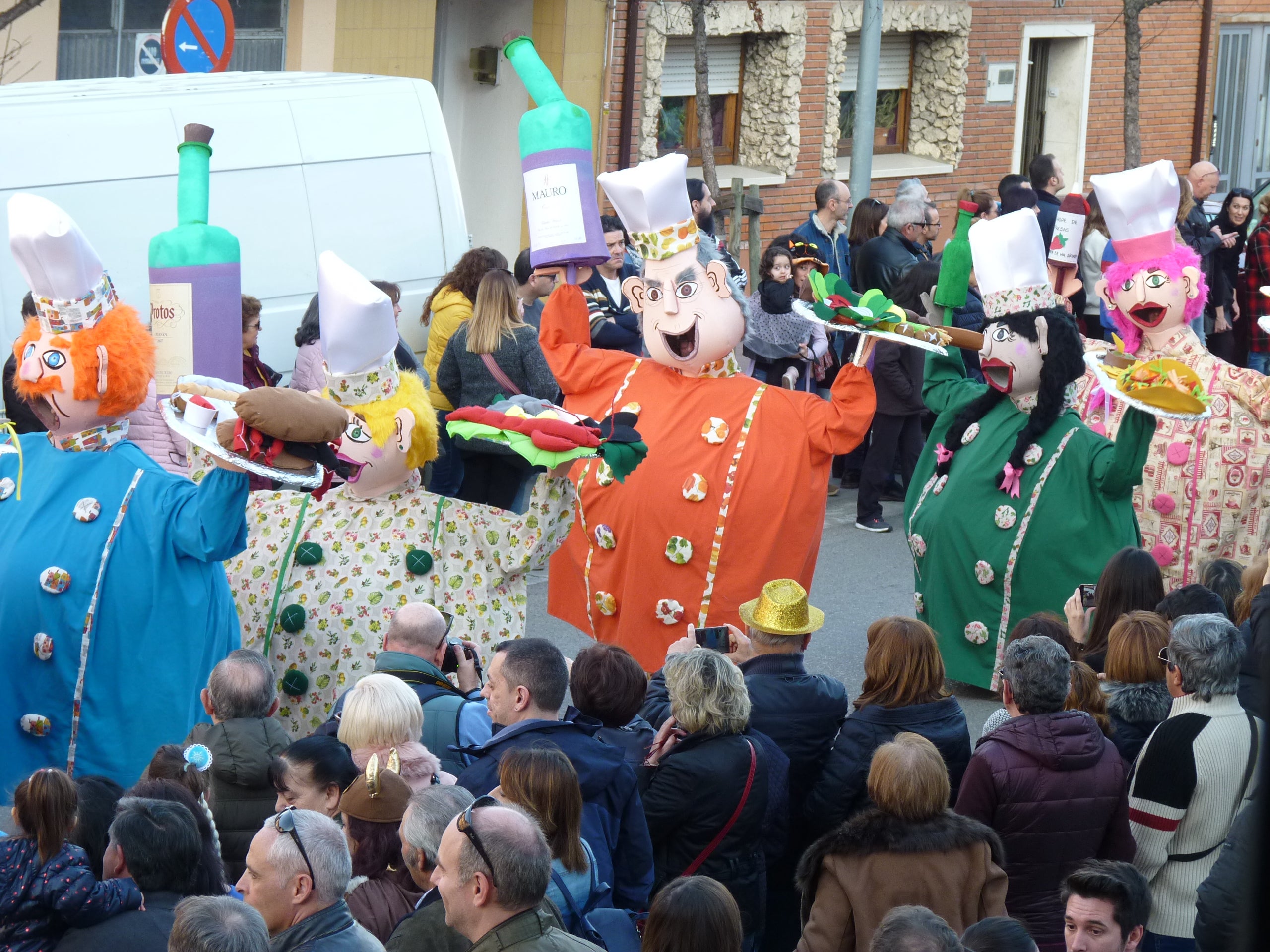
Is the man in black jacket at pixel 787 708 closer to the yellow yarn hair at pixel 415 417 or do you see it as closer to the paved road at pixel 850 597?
the yellow yarn hair at pixel 415 417

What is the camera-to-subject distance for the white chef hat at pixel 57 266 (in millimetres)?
5281

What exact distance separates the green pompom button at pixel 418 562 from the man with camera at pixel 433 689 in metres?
0.74

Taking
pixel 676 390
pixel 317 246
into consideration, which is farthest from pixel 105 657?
pixel 317 246

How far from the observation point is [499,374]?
8.17m

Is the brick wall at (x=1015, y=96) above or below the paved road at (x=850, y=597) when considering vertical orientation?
above

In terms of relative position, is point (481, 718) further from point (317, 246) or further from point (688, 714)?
point (317, 246)

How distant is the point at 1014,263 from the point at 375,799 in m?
4.41

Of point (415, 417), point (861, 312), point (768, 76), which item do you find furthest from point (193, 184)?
point (768, 76)

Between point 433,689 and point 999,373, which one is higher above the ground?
point 999,373

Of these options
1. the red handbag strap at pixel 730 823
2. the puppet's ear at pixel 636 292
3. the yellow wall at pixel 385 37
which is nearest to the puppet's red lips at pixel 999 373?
the puppet's ear at pixel 636 292

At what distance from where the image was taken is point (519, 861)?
10.3 ft

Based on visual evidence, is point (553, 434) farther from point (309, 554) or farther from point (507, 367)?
point (507, 367)

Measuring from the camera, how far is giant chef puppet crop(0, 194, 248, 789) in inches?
212

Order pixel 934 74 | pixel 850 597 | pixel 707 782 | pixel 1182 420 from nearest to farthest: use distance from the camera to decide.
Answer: pixel 707 782
pixel 1182 420
pixel 850 597
pixel 934 74
